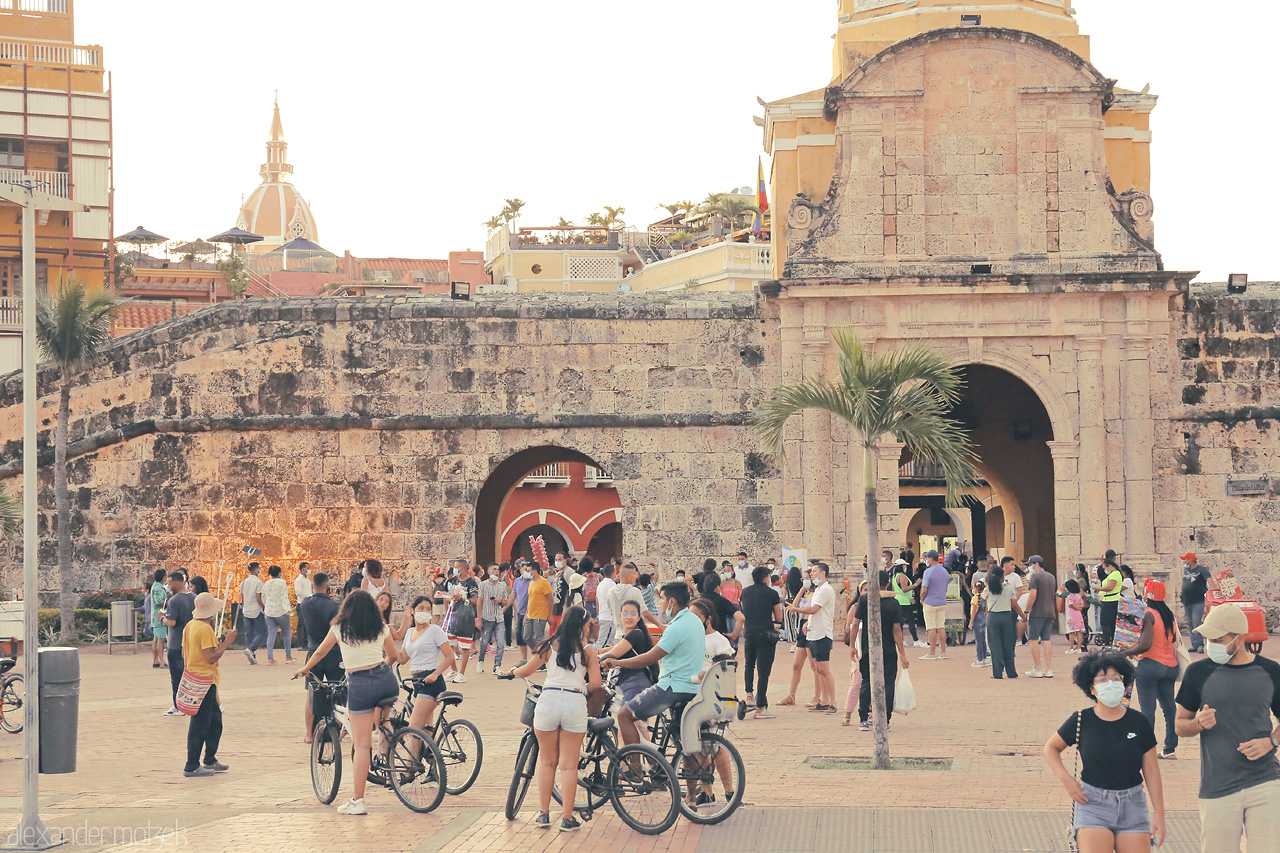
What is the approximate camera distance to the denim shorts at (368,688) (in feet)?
32.5

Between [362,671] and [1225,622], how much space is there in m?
5.52

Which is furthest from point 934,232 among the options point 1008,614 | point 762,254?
point 762,254

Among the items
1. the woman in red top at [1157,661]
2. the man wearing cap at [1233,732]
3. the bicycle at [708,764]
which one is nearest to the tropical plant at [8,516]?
the bicycle at [708,764]

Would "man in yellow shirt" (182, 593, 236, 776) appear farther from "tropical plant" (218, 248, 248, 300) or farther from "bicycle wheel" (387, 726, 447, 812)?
"tropical plant" (218, 248, 248, 300)

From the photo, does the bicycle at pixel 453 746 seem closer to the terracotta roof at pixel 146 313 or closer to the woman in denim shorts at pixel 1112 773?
the woman in denim shorts at pixel 1112 773

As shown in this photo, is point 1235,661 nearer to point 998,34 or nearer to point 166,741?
point 166,741

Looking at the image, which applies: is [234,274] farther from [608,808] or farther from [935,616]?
[608,808]

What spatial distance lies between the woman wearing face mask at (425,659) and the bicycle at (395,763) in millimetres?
432

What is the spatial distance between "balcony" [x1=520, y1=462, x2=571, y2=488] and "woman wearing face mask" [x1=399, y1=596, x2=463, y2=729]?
31189 mm

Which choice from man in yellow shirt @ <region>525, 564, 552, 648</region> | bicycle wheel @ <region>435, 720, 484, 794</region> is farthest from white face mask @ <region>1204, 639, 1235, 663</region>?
man in yellow shirt @ <region>525, 564, 552, 648</region>

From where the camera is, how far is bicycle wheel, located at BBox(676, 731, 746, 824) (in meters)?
9.45

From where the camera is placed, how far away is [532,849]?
8711 millimetres

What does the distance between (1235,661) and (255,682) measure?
13.2 metres

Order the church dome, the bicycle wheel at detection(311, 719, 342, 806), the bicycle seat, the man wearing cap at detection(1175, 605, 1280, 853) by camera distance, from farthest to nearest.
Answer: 1. the church dome
2. the bicycle wheel at detection(311, 719, 342, 806)
3. the bicycle seat
4. the man wearing cap at detection(1175, 605, 1280, 853)
